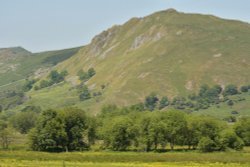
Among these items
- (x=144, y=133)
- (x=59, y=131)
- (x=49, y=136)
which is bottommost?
(x=144, y=133)

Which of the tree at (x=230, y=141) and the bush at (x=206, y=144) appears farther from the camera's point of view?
the tree at (x=230, y=141)

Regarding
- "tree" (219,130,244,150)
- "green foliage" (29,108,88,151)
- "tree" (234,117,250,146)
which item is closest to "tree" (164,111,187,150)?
"tree" (219,130,244,150)

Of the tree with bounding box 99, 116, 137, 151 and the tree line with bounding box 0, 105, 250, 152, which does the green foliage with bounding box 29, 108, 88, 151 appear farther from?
the tree with bounding box 99, 116, 137, 151

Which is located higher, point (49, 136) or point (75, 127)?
point (75, 127)

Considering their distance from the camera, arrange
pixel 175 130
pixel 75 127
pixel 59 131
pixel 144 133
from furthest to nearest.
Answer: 1. pixel 75 127
2. pixel 59 131
3. pixel 144 133
4. pixel 175 130

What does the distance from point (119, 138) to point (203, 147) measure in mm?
31373

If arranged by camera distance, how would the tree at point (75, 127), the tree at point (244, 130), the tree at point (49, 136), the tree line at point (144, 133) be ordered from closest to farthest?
the tree line at point (144, 133) → the tree at point (49, 136) → the tree at point (75, 127) → the tree at point (244, 130)

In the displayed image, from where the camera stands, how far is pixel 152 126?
164 metres

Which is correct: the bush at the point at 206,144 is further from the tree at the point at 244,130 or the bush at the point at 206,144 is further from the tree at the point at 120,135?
the tree at the point at 120,135

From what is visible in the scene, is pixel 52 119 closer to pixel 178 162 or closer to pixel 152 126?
pixel 152 126

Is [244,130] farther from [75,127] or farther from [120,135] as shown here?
[75,127]

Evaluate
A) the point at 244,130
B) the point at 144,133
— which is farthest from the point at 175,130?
the point at 244,130

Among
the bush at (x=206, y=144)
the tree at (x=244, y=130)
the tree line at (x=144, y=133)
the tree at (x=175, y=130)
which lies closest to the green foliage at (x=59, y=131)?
the tree line at (x=144, y=133)

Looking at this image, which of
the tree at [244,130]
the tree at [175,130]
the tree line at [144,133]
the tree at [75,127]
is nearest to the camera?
the tree line at [144,133]
